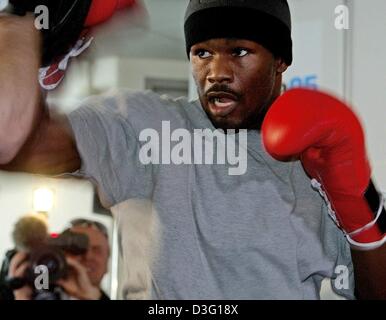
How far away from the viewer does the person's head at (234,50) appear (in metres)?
0.85

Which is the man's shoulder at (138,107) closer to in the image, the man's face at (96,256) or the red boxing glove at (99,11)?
the red boxing glove at (99,11)

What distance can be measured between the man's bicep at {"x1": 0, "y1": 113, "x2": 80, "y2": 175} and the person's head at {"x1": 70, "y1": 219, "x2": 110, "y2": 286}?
2.70ft

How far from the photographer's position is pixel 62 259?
1.50 metres

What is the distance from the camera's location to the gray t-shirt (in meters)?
0.82

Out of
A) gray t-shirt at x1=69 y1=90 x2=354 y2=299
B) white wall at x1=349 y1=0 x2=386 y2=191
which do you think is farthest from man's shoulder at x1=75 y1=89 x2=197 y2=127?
white wall at x1=349 y1=0 x2=386 y2=191

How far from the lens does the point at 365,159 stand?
80cm

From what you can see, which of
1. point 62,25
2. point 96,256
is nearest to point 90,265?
point 96,256

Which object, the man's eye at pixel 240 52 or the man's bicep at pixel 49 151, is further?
the man's eye at pixel 240 52

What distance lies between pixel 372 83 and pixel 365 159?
0.43 m

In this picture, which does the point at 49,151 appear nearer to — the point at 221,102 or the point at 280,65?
the point at 221,102

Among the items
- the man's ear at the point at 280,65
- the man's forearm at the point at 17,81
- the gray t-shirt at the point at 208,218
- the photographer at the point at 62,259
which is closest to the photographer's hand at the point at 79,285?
the photographer at the point at 62,259

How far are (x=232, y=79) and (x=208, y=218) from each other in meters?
0.19

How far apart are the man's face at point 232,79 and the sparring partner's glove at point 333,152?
104mm
